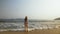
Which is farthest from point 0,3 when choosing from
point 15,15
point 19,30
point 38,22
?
point 38,22

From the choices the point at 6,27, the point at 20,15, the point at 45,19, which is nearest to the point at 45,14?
the point at 45,19

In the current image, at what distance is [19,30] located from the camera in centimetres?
144

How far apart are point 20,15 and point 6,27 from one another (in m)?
0.21

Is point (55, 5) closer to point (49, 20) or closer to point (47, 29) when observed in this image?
point (49, 20)

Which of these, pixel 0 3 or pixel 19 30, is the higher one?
pixel 0 3

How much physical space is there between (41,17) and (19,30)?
0.30 m

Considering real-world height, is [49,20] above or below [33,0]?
below

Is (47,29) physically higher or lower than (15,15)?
lower

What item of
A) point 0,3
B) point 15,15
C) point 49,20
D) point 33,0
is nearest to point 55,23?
point 49,20

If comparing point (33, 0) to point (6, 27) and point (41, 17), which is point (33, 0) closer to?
point (41, 17)

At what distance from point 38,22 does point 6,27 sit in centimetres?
38

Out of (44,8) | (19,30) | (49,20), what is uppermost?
(44,8)

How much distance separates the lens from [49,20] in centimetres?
149

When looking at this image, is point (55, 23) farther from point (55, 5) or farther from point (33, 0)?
point (33, 0)
